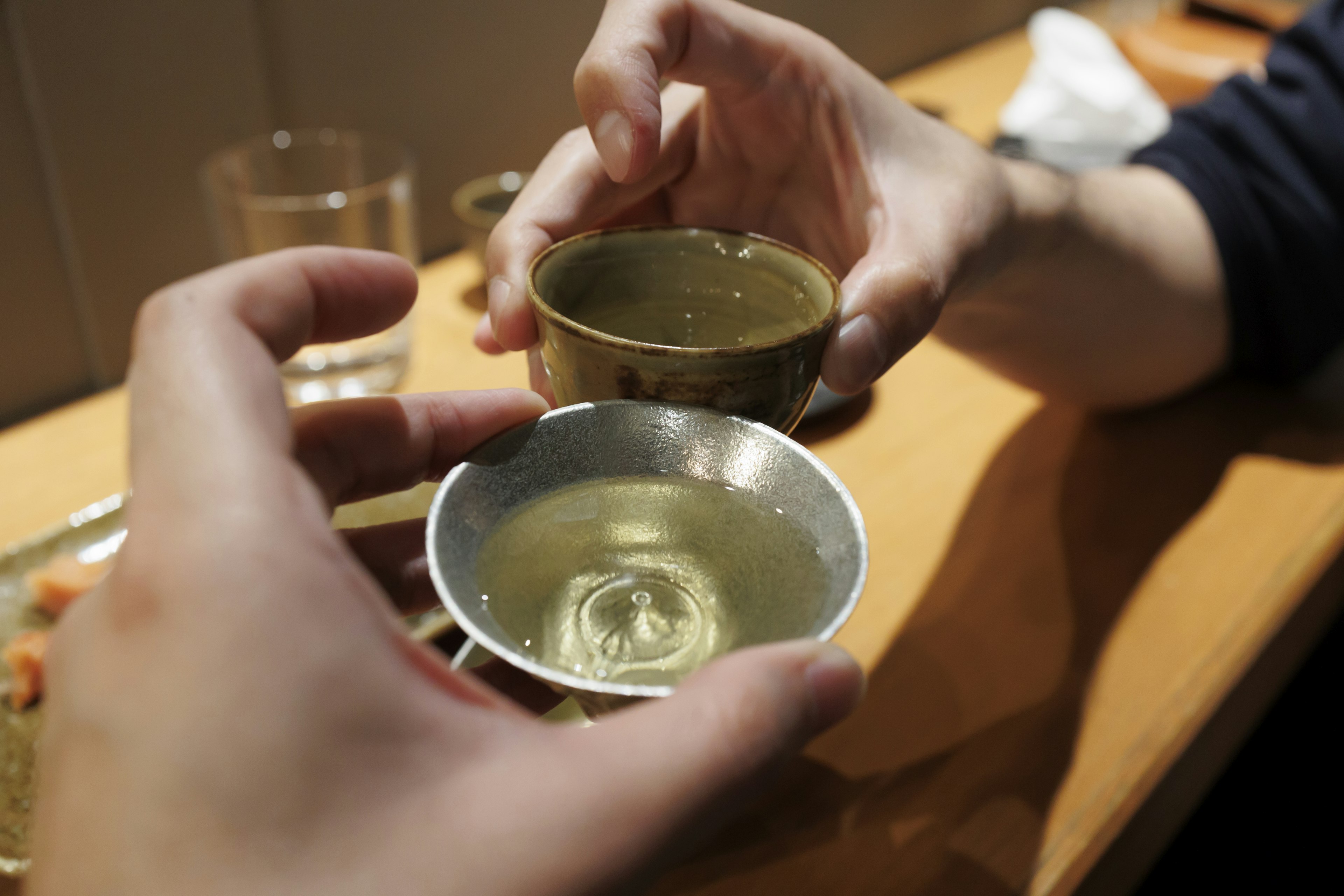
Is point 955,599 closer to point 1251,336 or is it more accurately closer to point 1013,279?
point 1013,279

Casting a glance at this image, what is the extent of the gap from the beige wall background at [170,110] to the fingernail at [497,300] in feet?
2.39

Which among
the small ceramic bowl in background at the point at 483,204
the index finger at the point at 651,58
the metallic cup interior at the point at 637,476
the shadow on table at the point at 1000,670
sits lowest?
the shadow on table at the point at 1000,670

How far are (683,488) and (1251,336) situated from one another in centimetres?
98

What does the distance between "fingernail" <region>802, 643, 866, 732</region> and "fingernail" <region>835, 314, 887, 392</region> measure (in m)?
0.26

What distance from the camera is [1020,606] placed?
3.29 feet

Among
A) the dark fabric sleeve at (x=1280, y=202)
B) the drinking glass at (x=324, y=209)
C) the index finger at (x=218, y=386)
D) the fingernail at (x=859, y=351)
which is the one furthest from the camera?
the dark fabric sleeve at (x=1280, y=202)

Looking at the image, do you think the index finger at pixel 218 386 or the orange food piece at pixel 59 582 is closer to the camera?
the index finger at pixel 218 386

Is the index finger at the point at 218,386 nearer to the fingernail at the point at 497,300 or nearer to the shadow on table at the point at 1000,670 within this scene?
the fingernail at the point at 497,300

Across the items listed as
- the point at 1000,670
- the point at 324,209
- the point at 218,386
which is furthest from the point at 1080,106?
the point at 218,386

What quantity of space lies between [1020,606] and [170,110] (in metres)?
1.21

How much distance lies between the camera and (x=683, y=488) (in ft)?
2.22

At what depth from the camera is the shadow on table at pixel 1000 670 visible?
77cm

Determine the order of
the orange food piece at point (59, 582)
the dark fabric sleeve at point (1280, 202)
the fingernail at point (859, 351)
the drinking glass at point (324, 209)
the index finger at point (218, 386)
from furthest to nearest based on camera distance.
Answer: the dark fabric sleeve at point (1280, 202)
the drinking glass at point (324, 209)
the orange food piece at point (59, 582)
the fingernail at point (859, 351)
the index finger at point (218, 386)

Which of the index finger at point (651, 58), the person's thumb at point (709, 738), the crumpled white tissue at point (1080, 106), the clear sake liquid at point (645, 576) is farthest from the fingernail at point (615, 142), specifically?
the crumpled white tissue at point (1080, 106)
